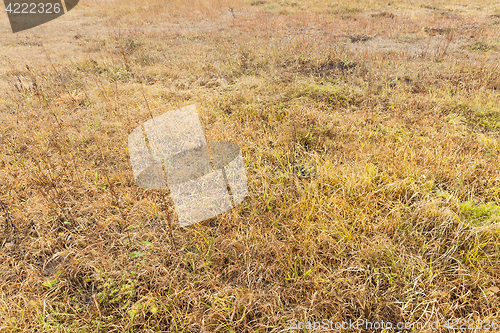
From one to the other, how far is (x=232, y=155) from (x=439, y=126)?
3.19 m

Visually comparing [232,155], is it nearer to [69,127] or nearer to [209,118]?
[209,118]

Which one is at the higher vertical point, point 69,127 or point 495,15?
point 495,15

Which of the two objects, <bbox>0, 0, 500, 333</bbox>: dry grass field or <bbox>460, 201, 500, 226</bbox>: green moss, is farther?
<bbox>460, 201, 500, 226</bbox>: green moss

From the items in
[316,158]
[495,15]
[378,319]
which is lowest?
[378,319]

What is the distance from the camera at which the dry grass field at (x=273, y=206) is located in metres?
1.94

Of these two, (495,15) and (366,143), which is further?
(495,15)

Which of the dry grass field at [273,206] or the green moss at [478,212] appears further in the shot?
the green moss at [478,212]

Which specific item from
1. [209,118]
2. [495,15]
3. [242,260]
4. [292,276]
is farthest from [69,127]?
[495,15]

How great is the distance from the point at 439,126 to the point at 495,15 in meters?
12.0

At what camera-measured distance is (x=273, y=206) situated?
2791mm

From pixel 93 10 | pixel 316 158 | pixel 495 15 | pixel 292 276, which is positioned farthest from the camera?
pixel 93 10

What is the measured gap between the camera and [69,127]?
4.41 metres

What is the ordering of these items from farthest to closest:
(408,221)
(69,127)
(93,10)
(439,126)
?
1. (93,10)
2. (69,127)
3. (439,126)
4. (408,221)

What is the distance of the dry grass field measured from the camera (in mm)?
1938
